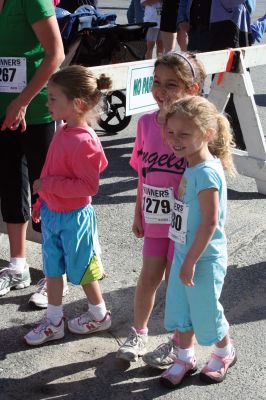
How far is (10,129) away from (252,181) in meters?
Result: 2.89

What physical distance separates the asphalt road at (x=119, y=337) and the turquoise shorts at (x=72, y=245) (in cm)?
36

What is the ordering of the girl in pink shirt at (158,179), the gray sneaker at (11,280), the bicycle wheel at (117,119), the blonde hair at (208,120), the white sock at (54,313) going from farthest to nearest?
the bicycle wheel at (117,119)
the gray sneaker at (11,280)
the white sock at (54,313)
the girl in pink shirt at (158,179)
the blonde hair at (208,120)

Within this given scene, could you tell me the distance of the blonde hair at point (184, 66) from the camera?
9.96 ft

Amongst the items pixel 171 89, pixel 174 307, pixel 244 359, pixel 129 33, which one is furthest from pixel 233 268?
pixel 129 33

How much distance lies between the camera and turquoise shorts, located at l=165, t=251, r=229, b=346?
2957 mm

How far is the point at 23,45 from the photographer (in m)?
3.61

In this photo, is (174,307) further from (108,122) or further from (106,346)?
(108,122)

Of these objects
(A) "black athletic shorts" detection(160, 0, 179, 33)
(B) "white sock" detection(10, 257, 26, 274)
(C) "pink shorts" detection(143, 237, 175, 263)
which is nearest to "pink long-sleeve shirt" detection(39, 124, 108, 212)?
(C) "pink shorts" detection(143, 237, 175, 263)

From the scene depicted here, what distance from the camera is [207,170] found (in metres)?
2.82

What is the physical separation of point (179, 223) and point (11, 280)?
1.39 m

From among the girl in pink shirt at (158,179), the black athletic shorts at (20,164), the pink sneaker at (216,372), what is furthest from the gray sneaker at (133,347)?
the black athletic shorts at (20,164)

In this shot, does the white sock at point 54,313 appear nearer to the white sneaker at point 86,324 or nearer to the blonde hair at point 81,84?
the white sneaker at point 86,324

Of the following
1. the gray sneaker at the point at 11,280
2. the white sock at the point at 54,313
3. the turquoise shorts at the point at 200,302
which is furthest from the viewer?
the gray sneaker at the point at 11,280

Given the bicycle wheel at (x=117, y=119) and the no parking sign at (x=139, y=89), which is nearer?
the no parking sign at (x=139, y=89)
